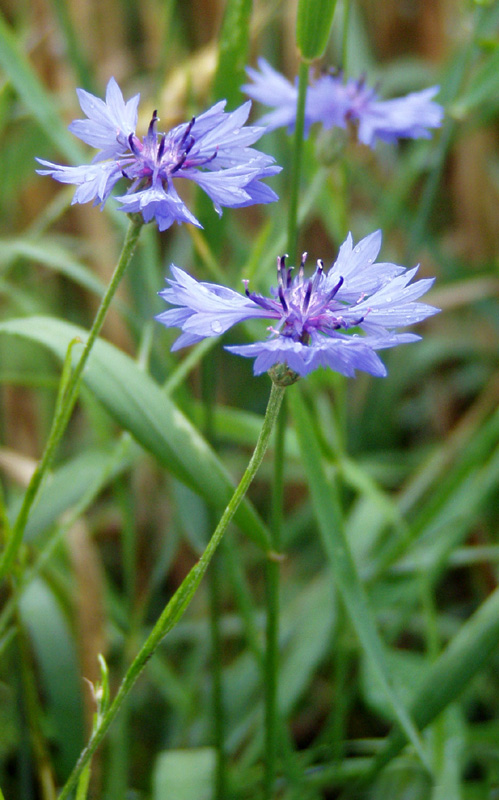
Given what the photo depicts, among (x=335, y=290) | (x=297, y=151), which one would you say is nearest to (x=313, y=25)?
(x=297, y=151)

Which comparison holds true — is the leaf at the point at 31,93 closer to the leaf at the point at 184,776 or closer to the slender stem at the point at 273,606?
the slender stem at the point at 273,606

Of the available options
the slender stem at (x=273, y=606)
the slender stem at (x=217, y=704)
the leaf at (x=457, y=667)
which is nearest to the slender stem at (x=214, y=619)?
→ the slender stem at (x=217, y=704)

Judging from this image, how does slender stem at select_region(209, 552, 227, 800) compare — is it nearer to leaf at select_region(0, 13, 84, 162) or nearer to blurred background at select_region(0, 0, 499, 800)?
blurred background at select_region(0, 0, 499, 800)

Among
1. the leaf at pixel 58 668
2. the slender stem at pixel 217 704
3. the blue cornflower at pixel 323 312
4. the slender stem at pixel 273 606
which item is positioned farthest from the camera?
the leaf at pixel 58 668

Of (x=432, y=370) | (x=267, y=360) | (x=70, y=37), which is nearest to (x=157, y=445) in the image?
(x=267, y=360)

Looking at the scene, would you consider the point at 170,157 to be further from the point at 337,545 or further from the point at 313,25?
the point at 337,545

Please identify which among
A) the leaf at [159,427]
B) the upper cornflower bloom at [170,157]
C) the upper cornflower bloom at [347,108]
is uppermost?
the upper cornflower bloom at [347,108]

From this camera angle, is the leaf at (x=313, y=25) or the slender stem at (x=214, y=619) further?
the slender stem at (x=214, y=619)
